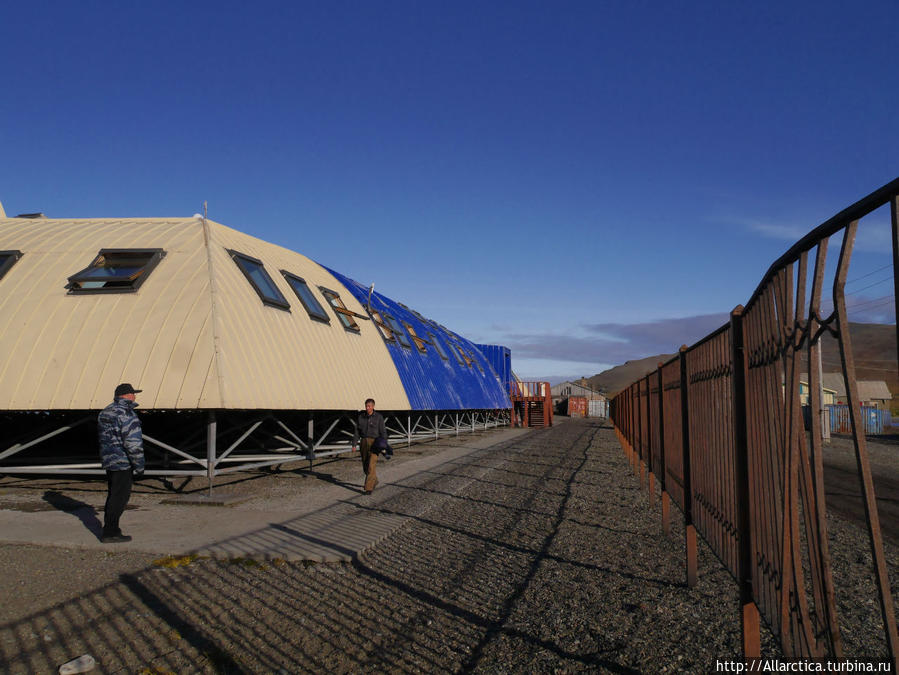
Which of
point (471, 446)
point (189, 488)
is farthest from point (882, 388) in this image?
point (189, 488)

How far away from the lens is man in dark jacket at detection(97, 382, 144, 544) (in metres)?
7.90

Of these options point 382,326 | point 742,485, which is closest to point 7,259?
point 382,326

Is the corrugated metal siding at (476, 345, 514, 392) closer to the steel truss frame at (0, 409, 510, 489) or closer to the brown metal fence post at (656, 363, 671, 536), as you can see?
the steel truss frame at (0, 409, 510, 489)

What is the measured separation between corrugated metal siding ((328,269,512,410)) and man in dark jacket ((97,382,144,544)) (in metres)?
14.8

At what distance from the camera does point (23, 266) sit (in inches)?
581

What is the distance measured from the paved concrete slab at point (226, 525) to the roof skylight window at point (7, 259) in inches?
230

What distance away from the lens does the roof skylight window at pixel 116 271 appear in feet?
45.2

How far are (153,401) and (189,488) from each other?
2451 mm

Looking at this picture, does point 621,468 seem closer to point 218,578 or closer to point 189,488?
point 189,488

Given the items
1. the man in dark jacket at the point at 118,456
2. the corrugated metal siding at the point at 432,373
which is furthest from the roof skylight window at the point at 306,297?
the man in dark jacket at the point at 118,456

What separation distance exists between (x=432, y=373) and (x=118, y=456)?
67.5 feet

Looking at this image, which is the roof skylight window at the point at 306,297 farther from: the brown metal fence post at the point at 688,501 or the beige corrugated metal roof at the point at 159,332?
the brown metal fence post at the point at 688,501

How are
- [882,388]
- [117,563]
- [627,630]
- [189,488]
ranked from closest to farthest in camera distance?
[627,630] < [117,563] < [189,488] < [882,388]

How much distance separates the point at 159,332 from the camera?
12727mm
